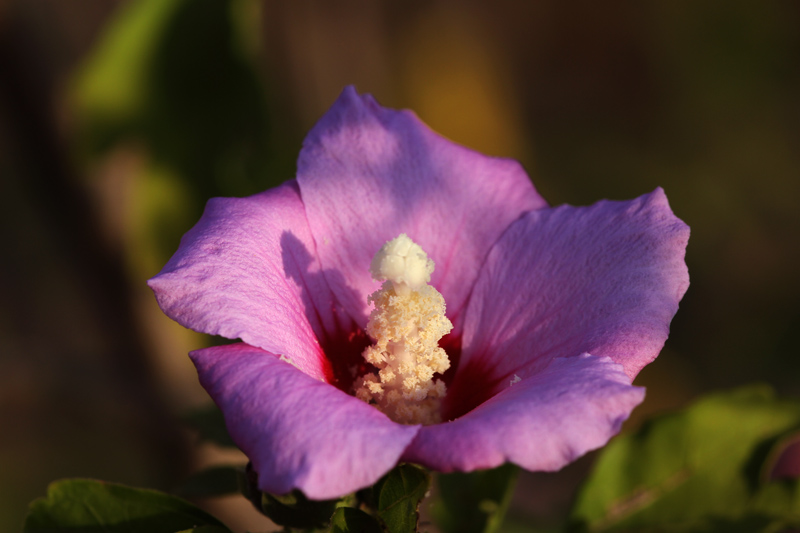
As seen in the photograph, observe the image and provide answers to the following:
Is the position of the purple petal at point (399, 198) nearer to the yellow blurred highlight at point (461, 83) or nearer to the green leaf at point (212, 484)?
the green leaf at point (212, 484)

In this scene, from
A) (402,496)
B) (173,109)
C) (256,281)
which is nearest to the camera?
(402,496)

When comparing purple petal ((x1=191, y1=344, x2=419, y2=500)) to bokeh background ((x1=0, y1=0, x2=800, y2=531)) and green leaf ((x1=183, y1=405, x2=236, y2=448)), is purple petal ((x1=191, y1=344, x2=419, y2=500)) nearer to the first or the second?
green leaf ((x1=183, y1=405, x2=236, y2=448))

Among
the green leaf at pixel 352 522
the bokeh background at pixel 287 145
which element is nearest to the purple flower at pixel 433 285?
the green leaf at pixel 352 522

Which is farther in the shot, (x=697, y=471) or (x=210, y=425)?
(x=697, y=471)

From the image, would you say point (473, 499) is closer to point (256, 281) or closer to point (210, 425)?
point (210, 425)

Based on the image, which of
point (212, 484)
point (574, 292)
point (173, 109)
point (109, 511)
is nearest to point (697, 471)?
point (574, 292)

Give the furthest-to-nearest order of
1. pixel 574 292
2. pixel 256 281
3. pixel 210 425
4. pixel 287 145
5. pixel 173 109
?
1. pixel 287 145
2. pixel 173 109
3. pixel 210 425
4. pixel 574 292
5. pixel 256 281

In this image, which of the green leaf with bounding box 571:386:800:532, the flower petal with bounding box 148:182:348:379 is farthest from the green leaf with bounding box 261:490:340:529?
the green leaf with bounding box 571:386:800:532
